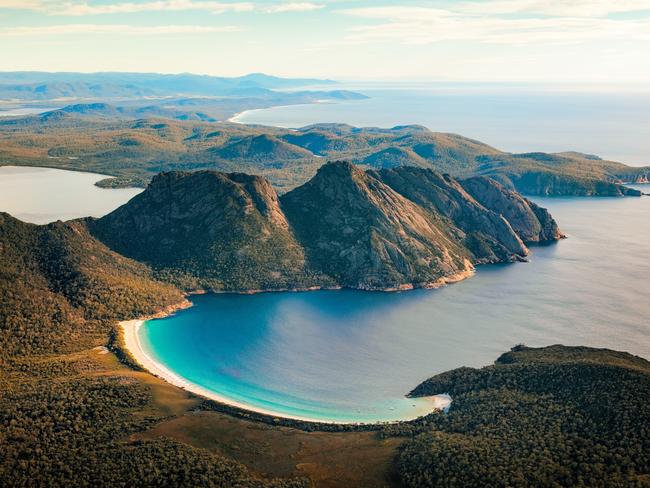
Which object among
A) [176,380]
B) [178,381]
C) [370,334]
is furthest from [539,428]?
[176,380]

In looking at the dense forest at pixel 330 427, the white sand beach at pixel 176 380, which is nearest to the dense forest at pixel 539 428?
the dense forest at pixel 330 427

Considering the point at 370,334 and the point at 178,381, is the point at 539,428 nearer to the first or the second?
the point at 370,334

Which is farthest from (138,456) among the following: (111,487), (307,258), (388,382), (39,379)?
(307,258)

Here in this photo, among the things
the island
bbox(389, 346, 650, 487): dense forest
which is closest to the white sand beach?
the island

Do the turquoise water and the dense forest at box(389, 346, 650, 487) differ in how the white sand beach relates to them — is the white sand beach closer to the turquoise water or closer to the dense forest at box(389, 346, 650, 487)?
the turquoise water

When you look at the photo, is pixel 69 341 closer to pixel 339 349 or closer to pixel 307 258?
pixel 339 349

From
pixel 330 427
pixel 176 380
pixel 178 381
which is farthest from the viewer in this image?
Answer: pixel 176 380

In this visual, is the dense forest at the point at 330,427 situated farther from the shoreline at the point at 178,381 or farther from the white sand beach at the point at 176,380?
the white sand beach at the point at 176,380
